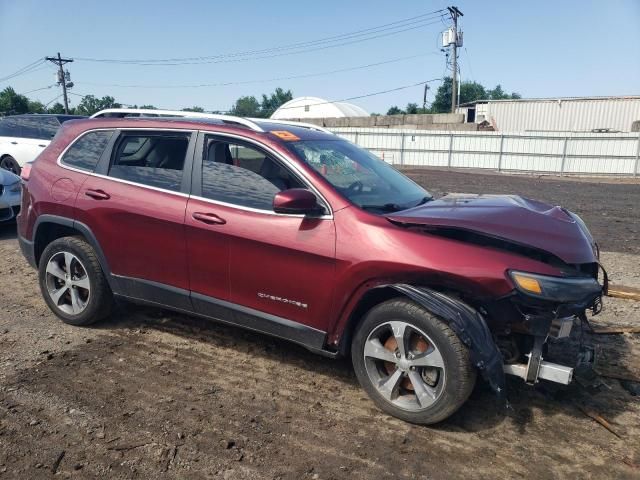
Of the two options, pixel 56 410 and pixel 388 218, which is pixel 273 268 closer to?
pixel 388 218

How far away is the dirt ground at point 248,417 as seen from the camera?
2.81 meters

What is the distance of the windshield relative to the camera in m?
3.62

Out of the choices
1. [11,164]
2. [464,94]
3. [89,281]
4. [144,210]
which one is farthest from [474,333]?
[464,94]

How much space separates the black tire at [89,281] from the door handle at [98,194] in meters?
0.44

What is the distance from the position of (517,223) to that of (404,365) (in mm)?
1104

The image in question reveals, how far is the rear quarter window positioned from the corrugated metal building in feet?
105

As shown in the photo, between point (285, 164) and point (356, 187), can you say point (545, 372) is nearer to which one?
point (356, 187)

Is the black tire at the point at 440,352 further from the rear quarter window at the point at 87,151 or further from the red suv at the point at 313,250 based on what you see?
the rear quarter window at the point at 87,151

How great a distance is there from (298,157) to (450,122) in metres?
29.6

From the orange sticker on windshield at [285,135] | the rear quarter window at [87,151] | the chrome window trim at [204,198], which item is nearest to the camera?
the chrome window trim at [204,198]

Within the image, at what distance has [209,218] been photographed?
3.72 metres

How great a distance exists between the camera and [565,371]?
2977 mm

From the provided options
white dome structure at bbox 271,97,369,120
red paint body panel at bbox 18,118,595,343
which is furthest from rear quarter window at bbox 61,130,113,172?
white dome structure at bbox 271,97,369,120

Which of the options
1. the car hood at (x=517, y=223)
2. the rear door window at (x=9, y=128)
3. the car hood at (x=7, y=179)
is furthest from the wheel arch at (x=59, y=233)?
the rear door window at (x=9, y=128)
